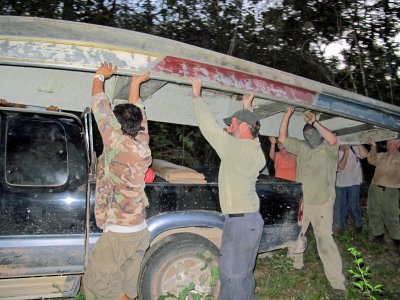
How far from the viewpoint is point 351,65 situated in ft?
31.6

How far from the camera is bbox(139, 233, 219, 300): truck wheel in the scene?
3406 mm

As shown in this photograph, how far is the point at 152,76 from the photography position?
2957mm

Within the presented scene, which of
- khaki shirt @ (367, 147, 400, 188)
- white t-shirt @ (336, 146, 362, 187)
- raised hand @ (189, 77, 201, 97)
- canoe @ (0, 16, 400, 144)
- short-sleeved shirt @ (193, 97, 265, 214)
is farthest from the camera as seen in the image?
white t-shirt @ (336, 146, 362, 187)

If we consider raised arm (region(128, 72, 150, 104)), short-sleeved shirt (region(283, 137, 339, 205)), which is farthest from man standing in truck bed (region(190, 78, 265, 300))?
short-sleeved shirt (region(283, 137, 339, 205))

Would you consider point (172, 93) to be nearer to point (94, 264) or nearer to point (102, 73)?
point (102, 73)

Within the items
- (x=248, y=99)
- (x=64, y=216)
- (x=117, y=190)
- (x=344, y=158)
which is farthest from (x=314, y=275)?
(x=64, y=216)

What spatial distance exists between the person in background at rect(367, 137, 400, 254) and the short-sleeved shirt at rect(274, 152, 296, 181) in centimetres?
171

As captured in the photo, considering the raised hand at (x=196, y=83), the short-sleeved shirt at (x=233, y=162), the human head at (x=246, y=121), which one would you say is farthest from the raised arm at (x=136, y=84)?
the human head at (x=246, y=121)

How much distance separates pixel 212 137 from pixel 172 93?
1195mm

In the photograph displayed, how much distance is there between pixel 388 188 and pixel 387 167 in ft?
1.32

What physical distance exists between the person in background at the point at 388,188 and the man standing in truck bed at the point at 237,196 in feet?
13.3

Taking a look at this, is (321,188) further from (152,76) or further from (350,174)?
(350,174)

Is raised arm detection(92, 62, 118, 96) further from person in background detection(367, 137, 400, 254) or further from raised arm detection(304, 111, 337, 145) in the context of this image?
person in background detection(367, 137, 400, 254)

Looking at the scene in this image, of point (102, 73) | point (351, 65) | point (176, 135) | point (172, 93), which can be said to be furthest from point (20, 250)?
point (351, 65)
